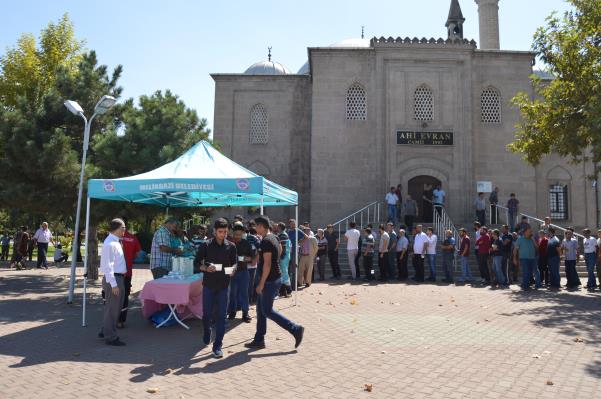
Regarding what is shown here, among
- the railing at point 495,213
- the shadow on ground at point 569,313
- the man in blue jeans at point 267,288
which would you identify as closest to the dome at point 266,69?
the railing at point 495,213

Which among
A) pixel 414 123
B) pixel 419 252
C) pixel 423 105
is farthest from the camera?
pixel 423 105

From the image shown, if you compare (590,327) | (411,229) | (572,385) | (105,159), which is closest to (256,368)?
(572,385)

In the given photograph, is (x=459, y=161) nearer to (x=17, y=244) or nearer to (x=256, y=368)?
(x=256, y=368)

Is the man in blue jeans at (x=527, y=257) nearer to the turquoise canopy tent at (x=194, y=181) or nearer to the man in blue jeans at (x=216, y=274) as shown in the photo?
the turquoise canopy tent at (x=194, y=181)

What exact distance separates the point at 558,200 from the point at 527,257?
44.8 ft

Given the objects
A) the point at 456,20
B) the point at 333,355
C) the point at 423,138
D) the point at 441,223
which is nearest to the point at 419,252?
the point at 441,223

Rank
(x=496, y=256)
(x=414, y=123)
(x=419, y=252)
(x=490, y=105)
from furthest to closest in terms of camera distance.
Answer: (x=490, y=105) < (x=414, y=123) < (x=419, y=252) < (x=496, y=256)

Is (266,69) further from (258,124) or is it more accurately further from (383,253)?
(383,253)

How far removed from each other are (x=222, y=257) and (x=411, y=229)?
13.8 meters

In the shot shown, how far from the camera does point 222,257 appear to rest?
258 inches

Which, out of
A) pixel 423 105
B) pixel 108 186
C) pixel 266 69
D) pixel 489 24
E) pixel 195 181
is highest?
pixel 489 24

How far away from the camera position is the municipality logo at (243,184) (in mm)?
8562

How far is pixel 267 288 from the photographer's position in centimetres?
668

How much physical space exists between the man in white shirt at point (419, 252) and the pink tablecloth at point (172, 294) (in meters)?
8.63
